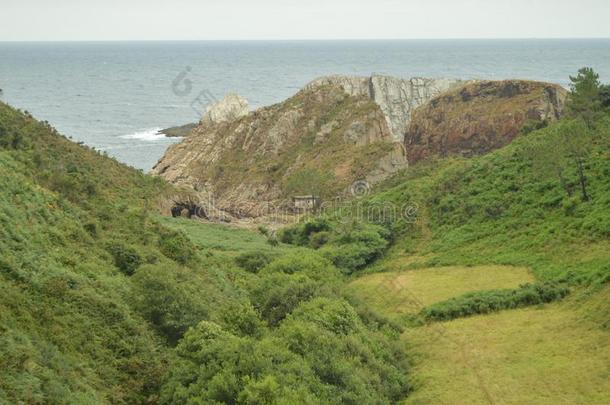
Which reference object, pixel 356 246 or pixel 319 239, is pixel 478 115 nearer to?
pixel 319 239

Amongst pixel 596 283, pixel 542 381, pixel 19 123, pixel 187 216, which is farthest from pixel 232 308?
pixel 187 216

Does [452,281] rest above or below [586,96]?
below

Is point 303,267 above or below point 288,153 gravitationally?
below

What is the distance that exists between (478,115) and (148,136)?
56.7m

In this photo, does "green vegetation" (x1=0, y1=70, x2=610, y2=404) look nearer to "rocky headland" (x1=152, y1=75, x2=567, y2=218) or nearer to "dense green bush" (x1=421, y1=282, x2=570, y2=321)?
"dense green bush" (x1=421, y1=282, x2=570, y2=321)

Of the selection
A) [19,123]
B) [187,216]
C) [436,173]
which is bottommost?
[187,216]

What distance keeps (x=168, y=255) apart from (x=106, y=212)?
13.5ft

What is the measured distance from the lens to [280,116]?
8094 cm

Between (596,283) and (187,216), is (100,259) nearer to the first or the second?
(596,283)

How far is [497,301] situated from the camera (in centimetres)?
3416

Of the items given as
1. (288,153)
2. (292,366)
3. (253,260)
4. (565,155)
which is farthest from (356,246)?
(288,153)

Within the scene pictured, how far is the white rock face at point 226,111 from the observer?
8900 cm

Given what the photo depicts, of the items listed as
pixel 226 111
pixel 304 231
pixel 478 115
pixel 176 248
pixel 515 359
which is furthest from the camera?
pixel 226 111

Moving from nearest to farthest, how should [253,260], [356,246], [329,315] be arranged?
[329,315] → [253,260] → [356,246]
